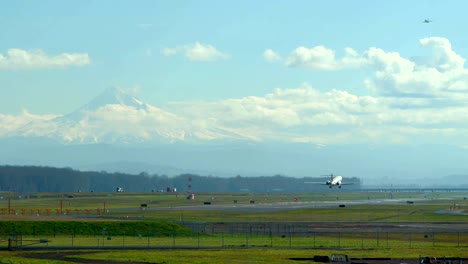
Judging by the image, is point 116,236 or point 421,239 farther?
point 116,236

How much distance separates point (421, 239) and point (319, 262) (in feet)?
109

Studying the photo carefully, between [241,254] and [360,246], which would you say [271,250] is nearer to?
[241,254]

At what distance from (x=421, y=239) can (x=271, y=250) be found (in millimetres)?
25854

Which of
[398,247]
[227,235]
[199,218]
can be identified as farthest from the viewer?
[199,218]

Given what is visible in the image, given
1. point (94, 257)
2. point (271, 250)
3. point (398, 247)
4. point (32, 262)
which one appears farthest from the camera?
point (398, 247)

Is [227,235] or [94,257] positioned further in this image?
[227,235]

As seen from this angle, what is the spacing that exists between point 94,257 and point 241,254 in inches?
546

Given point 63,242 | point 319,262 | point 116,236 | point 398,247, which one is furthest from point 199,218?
point 319,262

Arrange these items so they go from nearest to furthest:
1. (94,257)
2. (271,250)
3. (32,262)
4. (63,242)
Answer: (32,262), (94,257), (271,250), (63,242)

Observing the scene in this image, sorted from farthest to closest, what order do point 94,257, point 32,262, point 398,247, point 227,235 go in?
point 227,235 → point 398,247 → point 94,257 → point 32,262

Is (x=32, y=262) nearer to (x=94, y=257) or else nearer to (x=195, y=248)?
(x=94, y=257)

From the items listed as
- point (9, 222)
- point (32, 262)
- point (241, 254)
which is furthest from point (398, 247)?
point (9, 222)

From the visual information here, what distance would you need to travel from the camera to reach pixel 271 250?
9031 cm

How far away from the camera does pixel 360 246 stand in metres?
97.1
